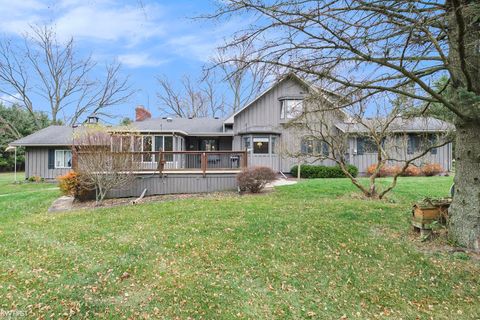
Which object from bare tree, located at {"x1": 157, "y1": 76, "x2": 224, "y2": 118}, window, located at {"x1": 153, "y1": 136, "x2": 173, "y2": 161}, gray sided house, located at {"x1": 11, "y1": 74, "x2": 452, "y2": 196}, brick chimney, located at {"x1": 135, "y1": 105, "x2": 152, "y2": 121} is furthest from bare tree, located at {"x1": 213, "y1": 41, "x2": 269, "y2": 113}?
bare tree, located at {"x1": 157, "y1": 76, "x2": 224, "y2": 118}

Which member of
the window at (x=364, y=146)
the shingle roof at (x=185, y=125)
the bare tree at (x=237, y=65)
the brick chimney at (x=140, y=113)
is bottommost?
the window at (x=364, y=146)

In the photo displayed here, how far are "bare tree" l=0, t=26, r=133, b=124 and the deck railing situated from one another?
21.1 m

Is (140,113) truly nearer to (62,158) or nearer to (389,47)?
(62,158)

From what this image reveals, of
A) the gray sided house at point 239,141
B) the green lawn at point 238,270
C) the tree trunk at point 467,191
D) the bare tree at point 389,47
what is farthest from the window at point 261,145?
the tree trunk at point 467,191

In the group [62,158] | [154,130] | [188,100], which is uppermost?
[188,100]

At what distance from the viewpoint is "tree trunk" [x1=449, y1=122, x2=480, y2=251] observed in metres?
4.55

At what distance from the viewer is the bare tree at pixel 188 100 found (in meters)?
34.4

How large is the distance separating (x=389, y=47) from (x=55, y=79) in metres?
34.5

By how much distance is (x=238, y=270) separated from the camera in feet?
14.0

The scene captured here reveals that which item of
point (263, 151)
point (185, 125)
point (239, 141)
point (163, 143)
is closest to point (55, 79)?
point (185, 125)

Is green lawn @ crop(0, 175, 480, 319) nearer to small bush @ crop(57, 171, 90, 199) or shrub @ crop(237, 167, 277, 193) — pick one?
small bush @ crop(57, 171, 90, 199)

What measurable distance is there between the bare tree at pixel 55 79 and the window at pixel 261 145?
20.7m

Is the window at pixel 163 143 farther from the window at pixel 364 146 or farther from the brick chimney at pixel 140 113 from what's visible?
the window at pixel 364 146

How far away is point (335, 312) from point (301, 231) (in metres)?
2.30
